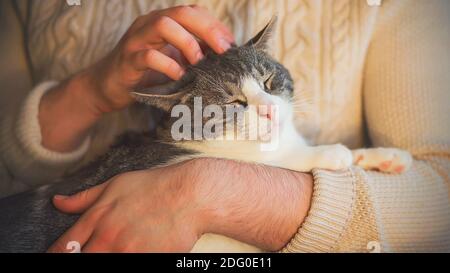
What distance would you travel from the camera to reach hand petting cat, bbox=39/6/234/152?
2.26 ft

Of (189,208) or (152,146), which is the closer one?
(189,208)

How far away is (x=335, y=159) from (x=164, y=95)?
313 millimetres

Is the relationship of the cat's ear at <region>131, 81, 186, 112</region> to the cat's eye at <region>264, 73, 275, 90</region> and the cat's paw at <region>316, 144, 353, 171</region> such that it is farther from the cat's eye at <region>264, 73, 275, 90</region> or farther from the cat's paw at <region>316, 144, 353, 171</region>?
the cat's paw at <region>316, 144, 353, 171</region>

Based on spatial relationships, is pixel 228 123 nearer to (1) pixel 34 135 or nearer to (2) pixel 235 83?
(2) pixel 235 83

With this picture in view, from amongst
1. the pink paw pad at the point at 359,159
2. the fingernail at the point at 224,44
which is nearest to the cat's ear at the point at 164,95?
the fingernail at the point at 224,44

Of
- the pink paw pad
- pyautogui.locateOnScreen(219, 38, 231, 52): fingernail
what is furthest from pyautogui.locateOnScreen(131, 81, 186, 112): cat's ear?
the pink paw pad

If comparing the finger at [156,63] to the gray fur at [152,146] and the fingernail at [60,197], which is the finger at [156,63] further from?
the fingernail at [60,197]

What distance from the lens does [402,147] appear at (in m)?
0.77

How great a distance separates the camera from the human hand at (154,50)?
685 millimetres

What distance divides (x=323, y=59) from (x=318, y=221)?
1.11ft

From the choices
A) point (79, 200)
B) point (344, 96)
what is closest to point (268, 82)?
point (344, 96)

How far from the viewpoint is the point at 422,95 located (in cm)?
75

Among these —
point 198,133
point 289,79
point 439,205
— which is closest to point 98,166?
point 198,133
